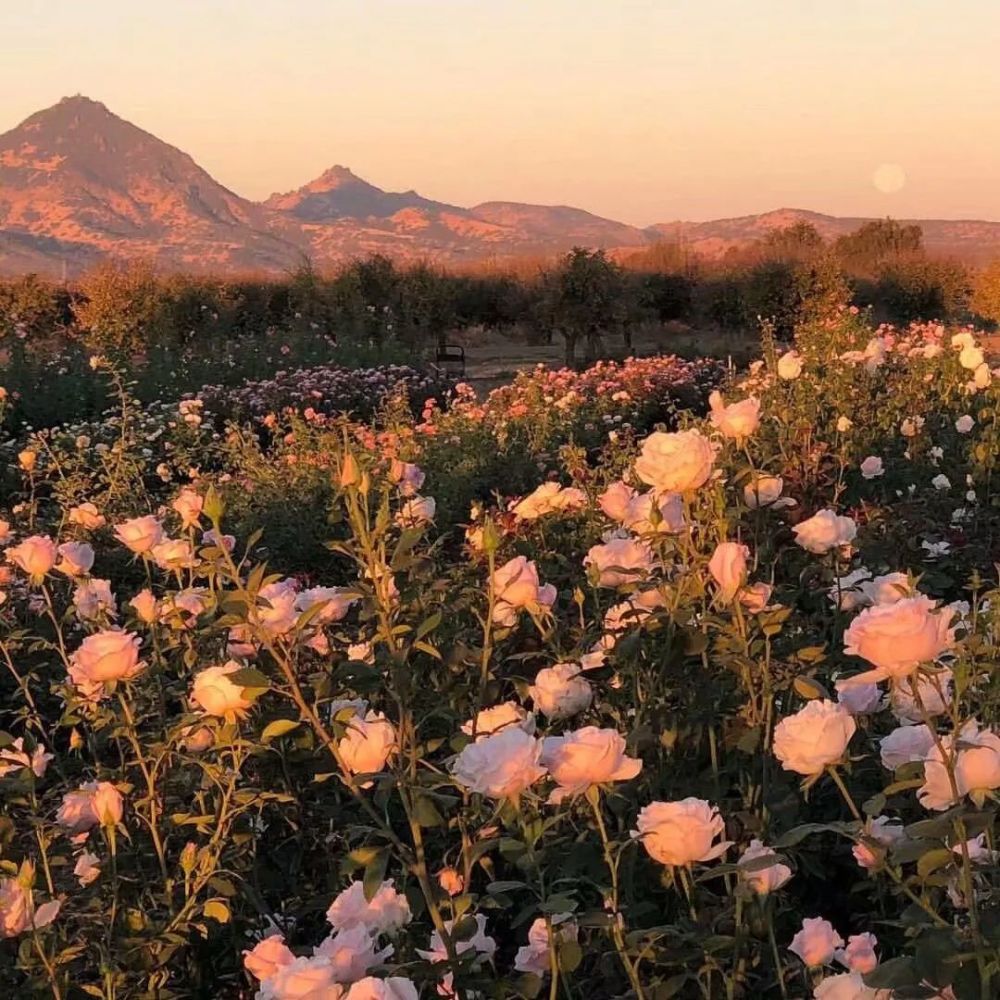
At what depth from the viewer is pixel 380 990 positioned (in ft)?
3.24

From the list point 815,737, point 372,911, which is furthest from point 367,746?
point 815,737

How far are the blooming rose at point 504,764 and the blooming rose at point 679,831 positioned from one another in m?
0.15

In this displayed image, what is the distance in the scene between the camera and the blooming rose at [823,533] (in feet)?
6.77

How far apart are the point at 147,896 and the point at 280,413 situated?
848 centimetres

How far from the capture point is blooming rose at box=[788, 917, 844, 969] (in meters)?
1.20

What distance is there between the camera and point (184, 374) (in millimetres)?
12508

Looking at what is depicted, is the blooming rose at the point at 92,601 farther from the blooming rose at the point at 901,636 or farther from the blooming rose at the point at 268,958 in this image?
the blooming rose at the point at 901,636

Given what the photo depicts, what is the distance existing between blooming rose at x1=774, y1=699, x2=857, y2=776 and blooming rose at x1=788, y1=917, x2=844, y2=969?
175mm

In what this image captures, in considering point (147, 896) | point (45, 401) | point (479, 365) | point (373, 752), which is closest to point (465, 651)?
point (373, 752)

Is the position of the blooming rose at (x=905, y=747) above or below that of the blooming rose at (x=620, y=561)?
below

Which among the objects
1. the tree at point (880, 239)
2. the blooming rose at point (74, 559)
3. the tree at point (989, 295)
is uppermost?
the tree at point (880, 239)

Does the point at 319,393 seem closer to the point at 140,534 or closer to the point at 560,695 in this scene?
the point at 140,534

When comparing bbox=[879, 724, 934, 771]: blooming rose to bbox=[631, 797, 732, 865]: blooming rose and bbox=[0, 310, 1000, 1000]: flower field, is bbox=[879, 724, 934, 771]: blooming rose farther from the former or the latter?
bbox=[631, 797, 732, 865]: blooming rose

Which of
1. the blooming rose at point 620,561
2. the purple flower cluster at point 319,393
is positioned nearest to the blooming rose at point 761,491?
the blooming rose at point 620,561
